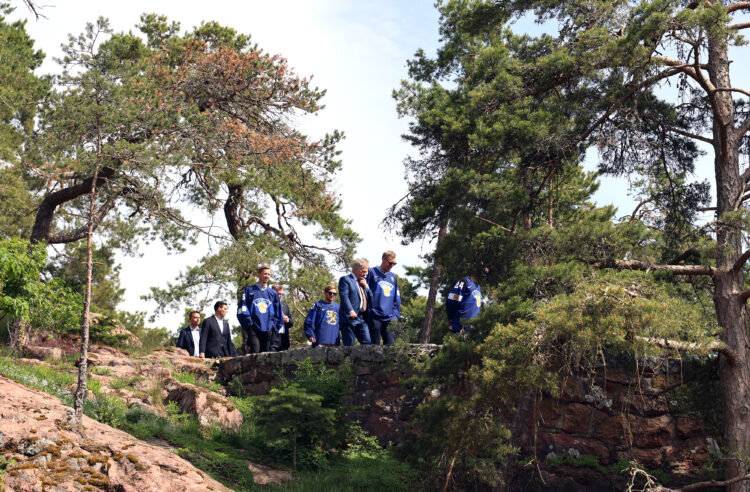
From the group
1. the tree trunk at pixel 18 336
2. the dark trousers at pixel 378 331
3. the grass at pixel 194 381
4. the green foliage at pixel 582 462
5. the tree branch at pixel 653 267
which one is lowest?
the green foliage at pixel 582 462

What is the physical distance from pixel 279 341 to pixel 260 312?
0.87m

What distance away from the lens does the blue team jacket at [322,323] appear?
1105 cm

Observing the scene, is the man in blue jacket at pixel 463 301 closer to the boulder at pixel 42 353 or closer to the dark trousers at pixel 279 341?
the dark trousers at pixel 279 341

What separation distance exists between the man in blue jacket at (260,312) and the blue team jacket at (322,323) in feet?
3.12

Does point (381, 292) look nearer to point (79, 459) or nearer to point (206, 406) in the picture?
point (206, 406)

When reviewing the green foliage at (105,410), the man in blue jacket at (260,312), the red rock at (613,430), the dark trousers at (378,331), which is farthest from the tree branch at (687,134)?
the green foliage at (105,410)

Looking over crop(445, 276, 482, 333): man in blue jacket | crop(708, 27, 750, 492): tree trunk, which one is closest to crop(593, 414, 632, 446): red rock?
crop(708, 27, 750, 492): tree trunk

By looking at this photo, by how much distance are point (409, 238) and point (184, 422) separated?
4070 mm

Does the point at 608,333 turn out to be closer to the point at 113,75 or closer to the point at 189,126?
the point at 113,75

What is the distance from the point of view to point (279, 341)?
1224 cm

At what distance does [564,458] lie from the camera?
27.3 ft

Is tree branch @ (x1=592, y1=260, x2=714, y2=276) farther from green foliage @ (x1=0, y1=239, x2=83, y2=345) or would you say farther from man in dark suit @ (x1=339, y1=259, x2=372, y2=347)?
green foliage @ (x1=0, y1=239, x2=83, y2=345)

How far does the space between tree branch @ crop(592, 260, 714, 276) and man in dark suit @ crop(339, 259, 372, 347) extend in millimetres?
3522

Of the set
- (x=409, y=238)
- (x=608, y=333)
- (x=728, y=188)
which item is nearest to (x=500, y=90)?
(x=409, y=238)
